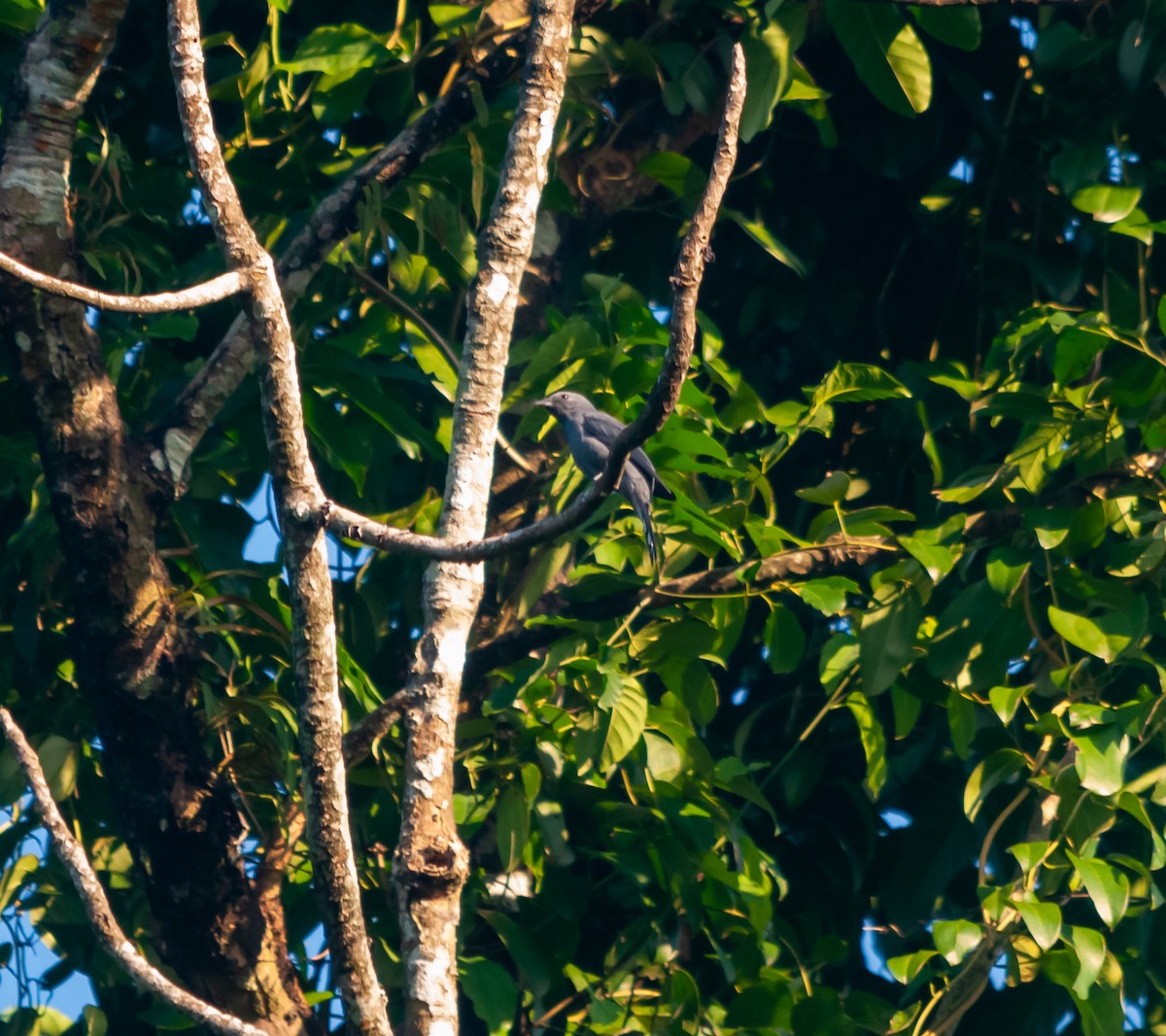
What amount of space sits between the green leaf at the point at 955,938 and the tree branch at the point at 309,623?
123cm

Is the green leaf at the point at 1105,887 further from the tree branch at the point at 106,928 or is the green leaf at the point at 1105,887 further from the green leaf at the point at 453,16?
A: the green leaf at the point at 453,16

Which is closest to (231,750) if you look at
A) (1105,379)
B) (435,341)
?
(435,341)

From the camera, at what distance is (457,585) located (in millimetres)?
2760

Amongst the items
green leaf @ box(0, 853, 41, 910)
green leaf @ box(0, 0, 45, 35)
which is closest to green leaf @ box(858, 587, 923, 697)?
green leaf @ box(0, 853, 41, 910)

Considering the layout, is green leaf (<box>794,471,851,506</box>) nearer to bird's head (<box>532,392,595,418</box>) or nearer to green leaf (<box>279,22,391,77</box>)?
bird's head (<box>532,392,595,418</box>)

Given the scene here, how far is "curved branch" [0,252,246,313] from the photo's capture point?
7.71ft

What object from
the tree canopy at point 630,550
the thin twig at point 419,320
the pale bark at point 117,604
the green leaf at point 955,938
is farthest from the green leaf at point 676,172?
the green leaf at point 955,938

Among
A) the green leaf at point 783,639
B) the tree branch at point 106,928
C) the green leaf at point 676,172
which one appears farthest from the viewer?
the green leaf at point 676,172

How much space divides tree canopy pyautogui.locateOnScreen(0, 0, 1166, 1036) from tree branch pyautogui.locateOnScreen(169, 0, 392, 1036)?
434 mm

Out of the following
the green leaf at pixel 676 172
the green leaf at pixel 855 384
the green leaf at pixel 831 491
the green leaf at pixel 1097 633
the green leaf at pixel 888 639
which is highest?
the green leaf at pixel 676 172

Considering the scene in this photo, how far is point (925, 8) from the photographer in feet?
12.1

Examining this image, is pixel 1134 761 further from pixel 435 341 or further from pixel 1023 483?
pixel 435 341

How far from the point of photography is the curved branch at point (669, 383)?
217 centimetres

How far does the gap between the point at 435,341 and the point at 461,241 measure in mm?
269
